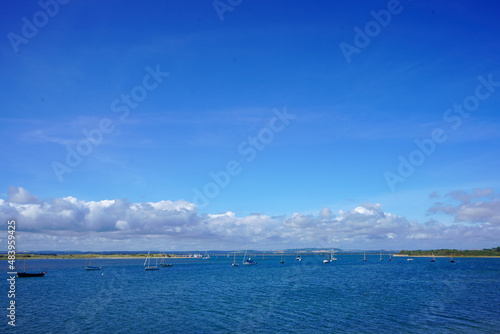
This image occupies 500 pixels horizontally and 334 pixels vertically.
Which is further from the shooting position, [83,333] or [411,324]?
[411,324]

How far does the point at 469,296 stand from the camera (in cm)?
6109

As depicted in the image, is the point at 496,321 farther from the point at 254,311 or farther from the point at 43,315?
the point at 43,315

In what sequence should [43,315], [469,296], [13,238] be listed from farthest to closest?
[469,296]
[43,315]
[13,238]

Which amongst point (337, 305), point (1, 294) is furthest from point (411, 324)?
point (1, 294)

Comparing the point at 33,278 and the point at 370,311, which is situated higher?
the point at 370,311

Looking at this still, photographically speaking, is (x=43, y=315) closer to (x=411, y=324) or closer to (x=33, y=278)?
(x=411, y=324)

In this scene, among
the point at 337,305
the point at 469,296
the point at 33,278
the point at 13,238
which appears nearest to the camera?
the point at 13,238

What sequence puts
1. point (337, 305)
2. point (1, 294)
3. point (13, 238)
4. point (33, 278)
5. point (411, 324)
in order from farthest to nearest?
point (33, 278) → point (1, 294) → point (337, 305) → point (411, 324) → point (13, 238)

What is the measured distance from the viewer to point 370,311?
47875mm

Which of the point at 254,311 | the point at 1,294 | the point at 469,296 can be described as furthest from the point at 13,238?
the point at 469,296

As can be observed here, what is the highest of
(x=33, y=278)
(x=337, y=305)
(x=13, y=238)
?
(x=13, y=238)

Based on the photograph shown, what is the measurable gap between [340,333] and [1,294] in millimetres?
66395

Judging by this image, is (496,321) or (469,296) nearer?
(496,321)

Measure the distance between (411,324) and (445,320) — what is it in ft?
17.8
